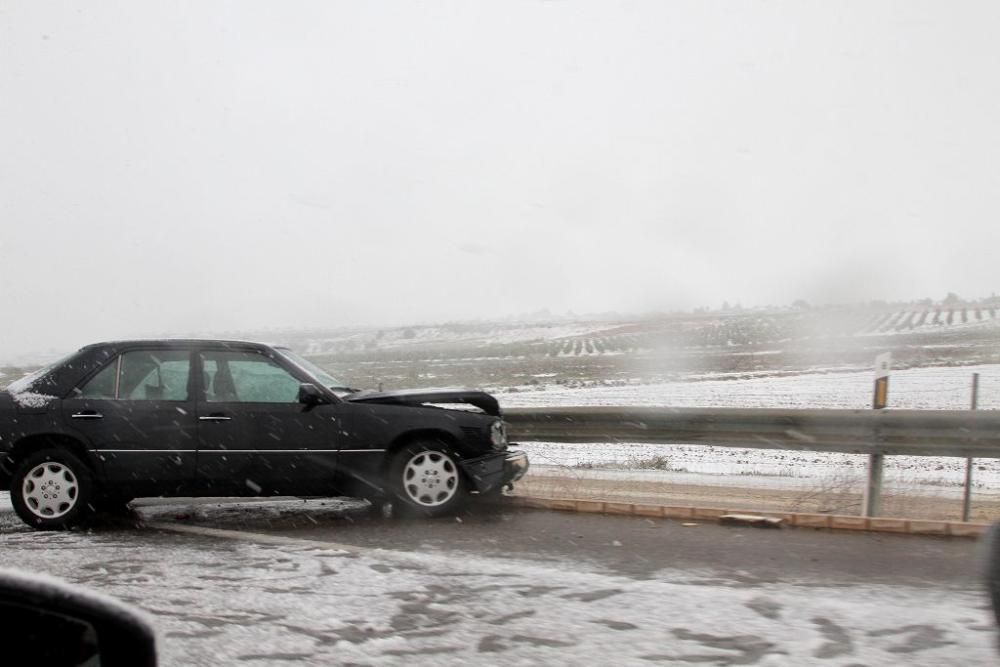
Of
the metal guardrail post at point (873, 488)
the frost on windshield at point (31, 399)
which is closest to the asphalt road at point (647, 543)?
the metal guardrail post at point (873, 488)

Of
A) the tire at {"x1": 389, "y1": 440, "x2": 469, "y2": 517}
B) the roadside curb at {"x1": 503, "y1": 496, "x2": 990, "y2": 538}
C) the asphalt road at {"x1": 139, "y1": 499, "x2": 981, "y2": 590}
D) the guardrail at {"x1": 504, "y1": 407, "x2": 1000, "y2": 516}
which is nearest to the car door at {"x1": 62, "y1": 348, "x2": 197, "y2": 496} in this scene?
the asphalt road at {"x1": 139, "y1": 499, "x2": 981, "y2": 590}

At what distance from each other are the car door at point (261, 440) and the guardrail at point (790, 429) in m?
2.47

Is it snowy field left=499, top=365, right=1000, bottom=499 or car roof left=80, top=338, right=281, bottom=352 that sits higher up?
car roof left=80, top=338, right=281, bottom=352

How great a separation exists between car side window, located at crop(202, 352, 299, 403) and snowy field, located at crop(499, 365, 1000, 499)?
376cm

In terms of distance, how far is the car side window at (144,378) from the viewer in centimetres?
755

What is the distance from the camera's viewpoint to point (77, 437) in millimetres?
7352

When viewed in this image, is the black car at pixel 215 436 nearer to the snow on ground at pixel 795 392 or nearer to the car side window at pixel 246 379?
the car side window at pixel 246 379

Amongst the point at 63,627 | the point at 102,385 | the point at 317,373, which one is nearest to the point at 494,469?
the point at 317,373

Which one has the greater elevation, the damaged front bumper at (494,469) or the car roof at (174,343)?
the car roof at (174,343)

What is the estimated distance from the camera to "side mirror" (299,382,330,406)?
7547mm

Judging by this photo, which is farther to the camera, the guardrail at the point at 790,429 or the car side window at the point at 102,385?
the car side window at the point at 102,385

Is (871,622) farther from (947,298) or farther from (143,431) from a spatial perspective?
(947,298)

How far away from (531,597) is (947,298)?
5050 cm

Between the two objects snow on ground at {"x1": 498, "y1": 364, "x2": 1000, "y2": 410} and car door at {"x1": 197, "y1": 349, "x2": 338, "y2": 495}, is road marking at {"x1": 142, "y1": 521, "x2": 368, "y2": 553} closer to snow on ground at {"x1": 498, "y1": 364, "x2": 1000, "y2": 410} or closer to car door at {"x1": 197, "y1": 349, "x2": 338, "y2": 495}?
car door at {"x1": 197, "y1": 349, "x2": 338, "y2": 495}
